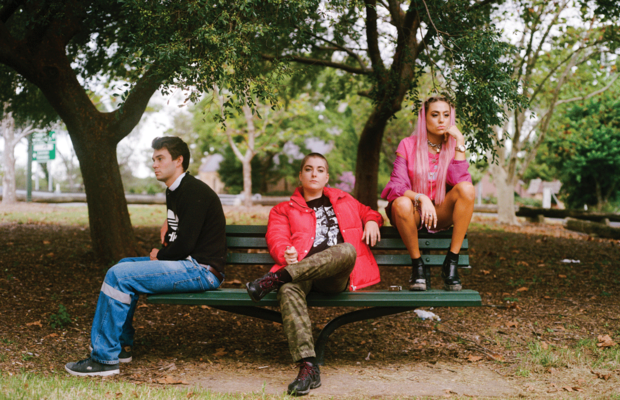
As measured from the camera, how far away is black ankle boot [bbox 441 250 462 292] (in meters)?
3.92

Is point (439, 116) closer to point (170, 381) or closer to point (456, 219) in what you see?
point (456, 219)

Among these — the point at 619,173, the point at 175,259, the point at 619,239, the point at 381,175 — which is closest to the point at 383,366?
the point at 175,259

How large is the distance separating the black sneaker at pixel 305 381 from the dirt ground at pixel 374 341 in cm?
8

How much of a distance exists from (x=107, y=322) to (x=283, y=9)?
277 centimetres

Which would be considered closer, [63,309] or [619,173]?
[63,309]

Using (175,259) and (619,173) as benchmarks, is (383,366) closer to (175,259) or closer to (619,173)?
(175,259)

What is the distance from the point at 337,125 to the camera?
32156mm

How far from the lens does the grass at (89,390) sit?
304 centimetres

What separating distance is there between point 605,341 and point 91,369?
4083 millimetres

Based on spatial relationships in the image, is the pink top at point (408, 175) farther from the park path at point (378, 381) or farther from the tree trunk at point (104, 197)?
the tree trunk at point (104, 197)

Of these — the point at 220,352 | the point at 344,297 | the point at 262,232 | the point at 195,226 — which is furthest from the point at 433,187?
the point at 220,352

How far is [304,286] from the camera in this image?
3.64 metres

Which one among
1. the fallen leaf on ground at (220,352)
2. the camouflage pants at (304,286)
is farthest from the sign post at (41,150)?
the camouflage pants at (304,286)

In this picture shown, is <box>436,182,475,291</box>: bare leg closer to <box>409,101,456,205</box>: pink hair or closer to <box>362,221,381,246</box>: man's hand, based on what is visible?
<box>409,101,456,205</box>: pink hair
